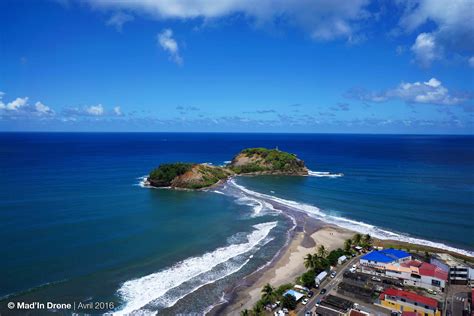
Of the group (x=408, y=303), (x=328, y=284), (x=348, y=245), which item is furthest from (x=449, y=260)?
(x=328, y=284)

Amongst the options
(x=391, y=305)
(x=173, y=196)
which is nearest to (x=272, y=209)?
(x=173, y=196)

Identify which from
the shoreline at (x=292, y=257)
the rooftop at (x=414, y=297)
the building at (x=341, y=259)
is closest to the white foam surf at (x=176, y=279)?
the shoreline at (x=292, y=257)

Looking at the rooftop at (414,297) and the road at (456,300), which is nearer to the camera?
the rooftop at (414,297)

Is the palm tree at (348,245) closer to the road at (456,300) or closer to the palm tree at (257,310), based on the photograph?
the road at (456,300)

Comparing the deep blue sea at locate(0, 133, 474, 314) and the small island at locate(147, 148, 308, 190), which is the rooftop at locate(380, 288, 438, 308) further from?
the small island at locate(147, 148, 308, 190)

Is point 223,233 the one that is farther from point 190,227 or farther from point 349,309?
point 349,309

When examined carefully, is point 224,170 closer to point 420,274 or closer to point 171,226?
point 171,226

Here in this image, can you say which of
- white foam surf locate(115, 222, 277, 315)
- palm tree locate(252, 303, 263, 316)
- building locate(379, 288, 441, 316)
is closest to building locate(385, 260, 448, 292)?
building locate(379, 288, 441, 316)
